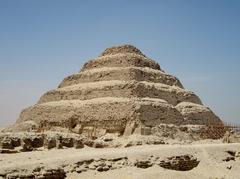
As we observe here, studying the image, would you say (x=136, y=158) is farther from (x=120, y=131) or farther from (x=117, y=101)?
(x=117, y=101)

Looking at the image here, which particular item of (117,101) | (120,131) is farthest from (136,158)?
(117,101)

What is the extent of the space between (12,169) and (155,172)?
20.5 feet

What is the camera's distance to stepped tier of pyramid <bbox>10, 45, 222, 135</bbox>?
28234mm

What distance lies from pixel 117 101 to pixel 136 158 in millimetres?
11054

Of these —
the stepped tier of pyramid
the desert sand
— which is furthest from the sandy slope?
the stepped tier of pyramid

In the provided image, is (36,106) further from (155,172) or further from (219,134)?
(155,172)

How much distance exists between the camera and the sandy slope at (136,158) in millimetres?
16000

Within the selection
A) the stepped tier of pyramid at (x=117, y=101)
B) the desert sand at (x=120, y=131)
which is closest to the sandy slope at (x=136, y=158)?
the desert sand at (x=120, y=131)

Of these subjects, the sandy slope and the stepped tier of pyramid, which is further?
the stepped tier of pyramid

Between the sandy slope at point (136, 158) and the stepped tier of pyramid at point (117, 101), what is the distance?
6.28 m

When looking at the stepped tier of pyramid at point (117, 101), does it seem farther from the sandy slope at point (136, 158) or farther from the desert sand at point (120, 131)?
the sandy slope at point (136, 158)

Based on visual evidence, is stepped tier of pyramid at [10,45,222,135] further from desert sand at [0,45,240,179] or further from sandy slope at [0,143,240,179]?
sandy slope at [0,143,240,179]

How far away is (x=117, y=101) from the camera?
28.8 metres

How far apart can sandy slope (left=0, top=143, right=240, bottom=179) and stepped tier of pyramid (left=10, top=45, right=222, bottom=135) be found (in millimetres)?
6283
